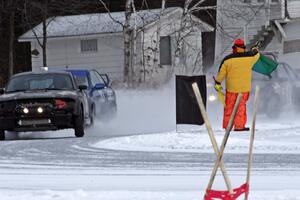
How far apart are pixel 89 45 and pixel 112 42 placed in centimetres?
125

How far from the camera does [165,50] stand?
136ft

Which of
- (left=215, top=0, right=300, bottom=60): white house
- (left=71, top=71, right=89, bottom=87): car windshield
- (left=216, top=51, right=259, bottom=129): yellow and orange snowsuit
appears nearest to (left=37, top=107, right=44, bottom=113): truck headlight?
(left=71, top=71, right=89, bottom=87): car windshield

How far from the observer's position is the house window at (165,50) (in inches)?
1614

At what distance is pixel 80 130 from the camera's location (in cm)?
1647

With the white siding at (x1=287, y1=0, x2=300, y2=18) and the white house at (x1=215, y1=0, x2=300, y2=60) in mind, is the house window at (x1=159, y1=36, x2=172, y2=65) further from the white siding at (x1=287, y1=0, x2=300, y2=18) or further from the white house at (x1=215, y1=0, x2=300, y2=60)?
the white siding at (x1=287, y1=0, x2=300, y2=18)

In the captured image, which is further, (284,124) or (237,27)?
(237,27)

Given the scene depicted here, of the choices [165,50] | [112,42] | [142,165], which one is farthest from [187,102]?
[112,42]

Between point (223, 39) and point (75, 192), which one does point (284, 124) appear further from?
point (223, 39)

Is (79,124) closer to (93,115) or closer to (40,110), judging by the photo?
(40,110)

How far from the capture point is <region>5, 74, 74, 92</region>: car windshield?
17031 millimetres

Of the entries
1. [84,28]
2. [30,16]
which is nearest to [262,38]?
[84,28]

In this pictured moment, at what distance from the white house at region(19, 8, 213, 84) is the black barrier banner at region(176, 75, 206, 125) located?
22250 mm

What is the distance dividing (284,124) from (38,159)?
7.32 m

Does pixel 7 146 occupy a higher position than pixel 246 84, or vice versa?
pixel 246 84
